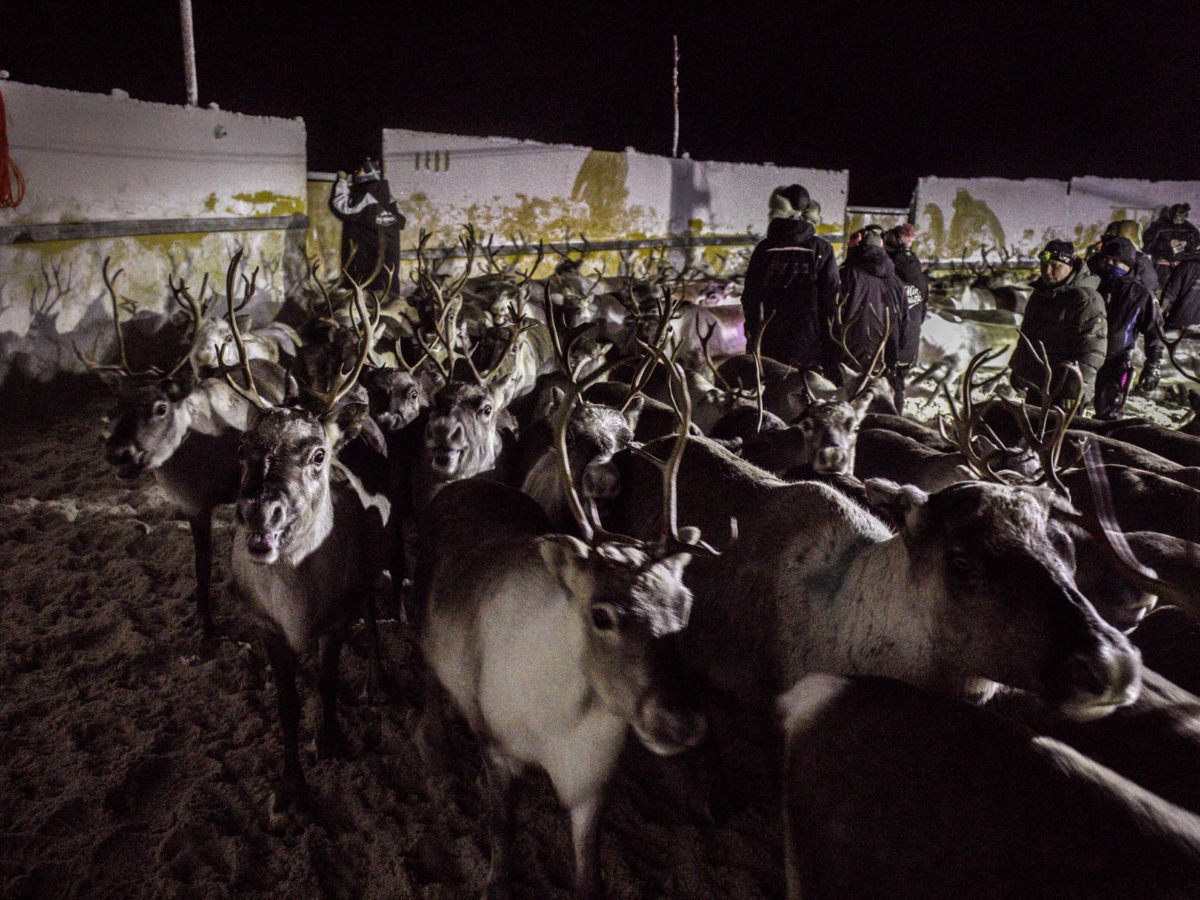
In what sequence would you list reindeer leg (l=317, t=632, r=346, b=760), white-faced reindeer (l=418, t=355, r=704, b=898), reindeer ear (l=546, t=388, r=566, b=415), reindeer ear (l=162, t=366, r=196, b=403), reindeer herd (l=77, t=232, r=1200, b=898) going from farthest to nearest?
1. reindeer ear (l=546, t=388, r=566, b=415)
2. reindeer ear (l=162, t=366, r=196, b=403)
3. reindeer leg (l=317, t=632, r=346, b=760)
4. white-faced reindeer (l=418, t=355, r=704, b=898)
5. reindeer herd (l=77, t=232, r=1200, b=898)

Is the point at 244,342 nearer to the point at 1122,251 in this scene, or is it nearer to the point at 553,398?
the point at 553,398

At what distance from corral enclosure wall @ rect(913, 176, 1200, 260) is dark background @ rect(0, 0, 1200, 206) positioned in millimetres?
14566

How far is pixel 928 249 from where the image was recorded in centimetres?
1834

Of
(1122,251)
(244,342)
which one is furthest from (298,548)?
(1122,251)

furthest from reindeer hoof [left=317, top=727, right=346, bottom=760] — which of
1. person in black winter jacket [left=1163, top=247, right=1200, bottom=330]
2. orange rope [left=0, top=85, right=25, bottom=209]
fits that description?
person in black winter jacket [left=1163, top=247, right=1200, bottom=330]

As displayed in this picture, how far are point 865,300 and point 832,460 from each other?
2635 millimetres

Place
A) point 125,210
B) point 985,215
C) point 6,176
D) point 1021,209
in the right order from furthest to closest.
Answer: point 1021,209 → point 985,215 → point 125,210 → point 6,176

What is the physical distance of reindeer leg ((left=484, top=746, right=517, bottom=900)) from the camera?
2479 millimetres

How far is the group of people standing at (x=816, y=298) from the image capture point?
5805 millimetres

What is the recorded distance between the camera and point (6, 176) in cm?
715

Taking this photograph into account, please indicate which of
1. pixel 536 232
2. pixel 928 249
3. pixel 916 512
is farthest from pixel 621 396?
pixel 928 249

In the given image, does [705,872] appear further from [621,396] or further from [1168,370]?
[1168,370]

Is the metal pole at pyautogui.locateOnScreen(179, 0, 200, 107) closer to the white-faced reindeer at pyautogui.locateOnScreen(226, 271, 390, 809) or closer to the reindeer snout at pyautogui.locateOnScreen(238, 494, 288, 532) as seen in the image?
the white-faced reindeer at pyautogui.locateOnScreen(226, 271, 390, 809)

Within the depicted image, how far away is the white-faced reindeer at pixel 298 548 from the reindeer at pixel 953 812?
1933mm
